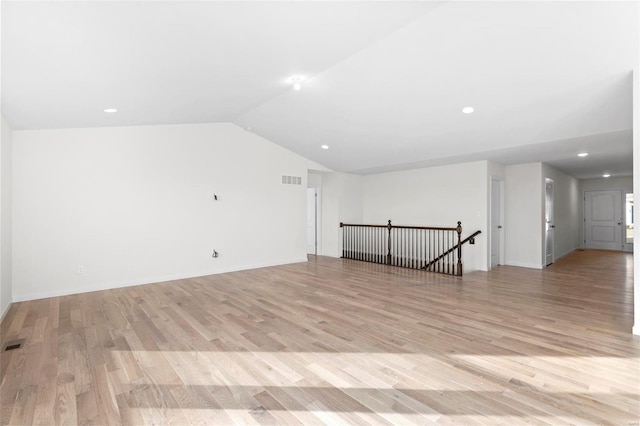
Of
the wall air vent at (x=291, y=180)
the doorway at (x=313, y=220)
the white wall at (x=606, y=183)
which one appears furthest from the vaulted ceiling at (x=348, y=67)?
the white wall at (x=606, y=183)

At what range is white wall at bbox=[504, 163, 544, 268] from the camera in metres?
6.69

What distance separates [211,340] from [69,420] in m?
1.21

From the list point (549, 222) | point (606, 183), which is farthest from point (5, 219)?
point (606, 183)

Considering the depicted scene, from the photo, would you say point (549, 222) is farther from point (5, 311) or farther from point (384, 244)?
point (5, 311)

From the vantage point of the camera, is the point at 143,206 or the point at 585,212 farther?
the point at 585,212

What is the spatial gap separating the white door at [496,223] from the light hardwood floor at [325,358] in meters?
2.22

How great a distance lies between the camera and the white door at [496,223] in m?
6.83

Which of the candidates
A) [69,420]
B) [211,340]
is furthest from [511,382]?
[69,420]

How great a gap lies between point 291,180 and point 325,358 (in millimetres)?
5386

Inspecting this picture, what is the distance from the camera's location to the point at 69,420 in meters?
1.82

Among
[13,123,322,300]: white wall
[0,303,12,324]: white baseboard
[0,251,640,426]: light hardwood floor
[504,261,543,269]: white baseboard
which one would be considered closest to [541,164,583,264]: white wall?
[504,261,543,269]: white baseboard

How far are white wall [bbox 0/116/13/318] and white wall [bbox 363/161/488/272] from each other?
7.55 m

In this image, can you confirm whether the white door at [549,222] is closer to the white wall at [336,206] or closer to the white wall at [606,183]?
the white wall at [606,183]

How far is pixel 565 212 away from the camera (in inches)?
339
